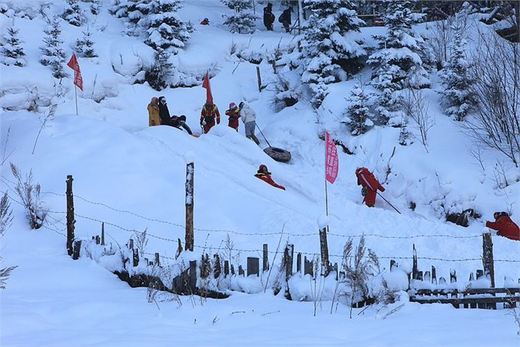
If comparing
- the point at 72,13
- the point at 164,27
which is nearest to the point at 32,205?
the point at 164,27

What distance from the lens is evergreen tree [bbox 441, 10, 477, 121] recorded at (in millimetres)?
16484

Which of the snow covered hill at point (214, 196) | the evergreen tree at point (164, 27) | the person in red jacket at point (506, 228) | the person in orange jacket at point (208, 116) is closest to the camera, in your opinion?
the snow covered hill at point (214, 196)

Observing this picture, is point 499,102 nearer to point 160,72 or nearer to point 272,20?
point 160,72

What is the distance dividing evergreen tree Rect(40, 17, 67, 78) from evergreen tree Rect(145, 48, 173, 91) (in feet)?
11.3

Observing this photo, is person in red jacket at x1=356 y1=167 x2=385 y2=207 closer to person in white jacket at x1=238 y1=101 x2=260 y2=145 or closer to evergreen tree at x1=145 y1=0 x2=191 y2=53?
person in white jacket at x1=238 y1=101 x2=260 y2=145

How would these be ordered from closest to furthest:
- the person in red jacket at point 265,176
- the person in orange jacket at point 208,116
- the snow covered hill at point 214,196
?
the snow covered hill at point 214,196
the person in red jacket at point 265,176
the person in orange jacket at point 208,116

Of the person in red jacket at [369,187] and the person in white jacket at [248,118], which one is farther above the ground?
the person in white jacket at [248,118]

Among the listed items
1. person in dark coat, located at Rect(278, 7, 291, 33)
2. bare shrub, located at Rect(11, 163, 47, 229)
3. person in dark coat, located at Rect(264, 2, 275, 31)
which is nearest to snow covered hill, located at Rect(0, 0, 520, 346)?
bare shrub, located at Rect(11, 163, 47, 229)

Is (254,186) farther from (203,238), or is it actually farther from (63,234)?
(63,234)

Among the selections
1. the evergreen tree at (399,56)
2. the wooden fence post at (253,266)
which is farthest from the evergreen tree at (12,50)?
the wooden fence post at (253,266)

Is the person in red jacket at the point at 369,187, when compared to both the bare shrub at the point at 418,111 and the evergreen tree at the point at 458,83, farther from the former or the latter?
the evergreen tree at the point at 458,83

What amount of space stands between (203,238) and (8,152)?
6.08 meters

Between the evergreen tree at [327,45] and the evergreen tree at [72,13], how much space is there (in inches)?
397

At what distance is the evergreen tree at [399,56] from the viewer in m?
17.8
